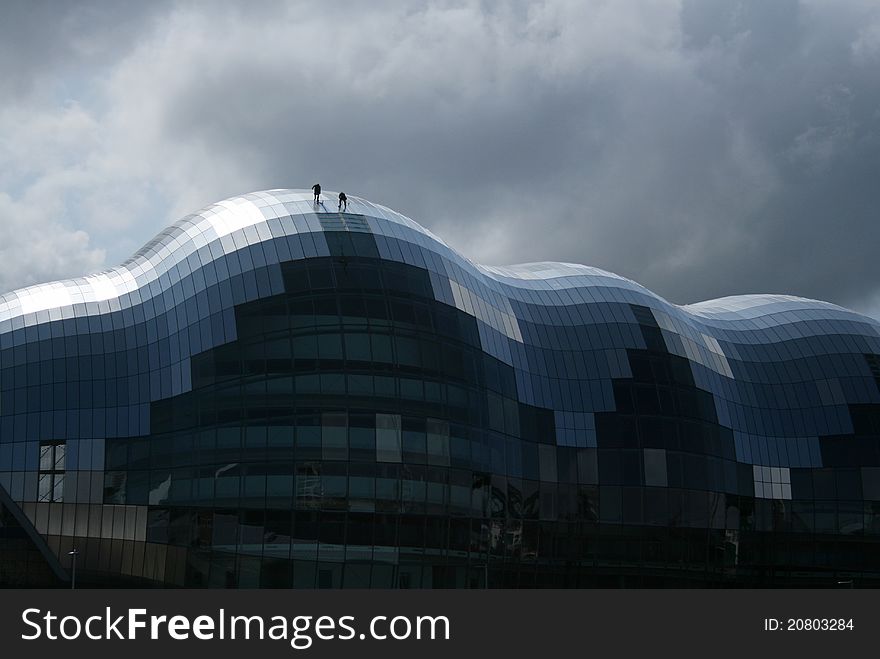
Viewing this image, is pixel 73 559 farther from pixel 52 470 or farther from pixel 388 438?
pixel 388 438

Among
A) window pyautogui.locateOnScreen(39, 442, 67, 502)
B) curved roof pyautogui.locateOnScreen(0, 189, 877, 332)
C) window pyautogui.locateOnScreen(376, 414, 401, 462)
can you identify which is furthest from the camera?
curved roof pyautogui.locateOnScreen(0, 189, 877, 332)

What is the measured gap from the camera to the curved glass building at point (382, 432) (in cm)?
6281

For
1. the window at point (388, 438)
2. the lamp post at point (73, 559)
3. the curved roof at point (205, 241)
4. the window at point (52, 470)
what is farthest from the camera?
the curved roof at point (205, 241)

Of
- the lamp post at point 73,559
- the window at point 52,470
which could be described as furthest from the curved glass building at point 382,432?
the lamp post at point 73,559


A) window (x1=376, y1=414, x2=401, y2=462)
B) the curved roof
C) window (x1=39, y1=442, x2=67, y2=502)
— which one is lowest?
window (x1=39, y1=442, x2=67, y2=502)

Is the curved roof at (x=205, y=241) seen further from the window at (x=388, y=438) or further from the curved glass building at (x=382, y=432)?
the window at (x=388, y=438)

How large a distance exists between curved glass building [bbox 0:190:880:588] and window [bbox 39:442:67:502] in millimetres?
167

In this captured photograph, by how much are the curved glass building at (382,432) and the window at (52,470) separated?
0.55 ft

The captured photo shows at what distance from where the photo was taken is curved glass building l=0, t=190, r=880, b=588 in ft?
206

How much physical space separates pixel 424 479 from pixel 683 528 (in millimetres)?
22564

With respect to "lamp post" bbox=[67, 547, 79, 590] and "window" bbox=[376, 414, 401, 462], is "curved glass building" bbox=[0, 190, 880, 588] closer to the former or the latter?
"window" bbox=[376, 414, 401, 462]

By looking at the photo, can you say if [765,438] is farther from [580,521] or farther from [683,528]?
[580,521]

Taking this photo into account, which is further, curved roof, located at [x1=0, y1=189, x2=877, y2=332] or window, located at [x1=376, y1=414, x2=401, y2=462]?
curved roof, located at [x1=0, y1=189, x2=877, y2=332]

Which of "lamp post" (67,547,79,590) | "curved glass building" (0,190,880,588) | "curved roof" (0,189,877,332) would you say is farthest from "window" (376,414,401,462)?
"lamp post" (67,547,79,590)
